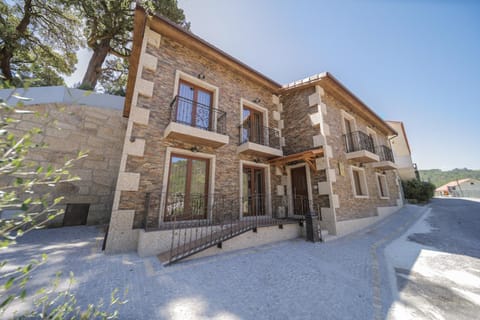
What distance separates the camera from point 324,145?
23.5ft

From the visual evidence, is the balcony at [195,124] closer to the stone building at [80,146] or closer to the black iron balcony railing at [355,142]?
the stone building at [80,146]

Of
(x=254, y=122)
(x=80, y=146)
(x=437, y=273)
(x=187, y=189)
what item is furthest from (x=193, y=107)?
(x=437, y=273)

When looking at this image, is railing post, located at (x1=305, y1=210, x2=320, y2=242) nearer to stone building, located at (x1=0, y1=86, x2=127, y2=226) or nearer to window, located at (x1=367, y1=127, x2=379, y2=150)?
stone building, located at (x1=0, y1=86, x2=127, y2=226)

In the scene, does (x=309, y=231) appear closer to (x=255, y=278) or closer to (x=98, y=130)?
(x=255, y=278)

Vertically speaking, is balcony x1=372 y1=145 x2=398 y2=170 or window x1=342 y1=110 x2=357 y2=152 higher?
window x1=342 y1=110 x2=357 y2=152

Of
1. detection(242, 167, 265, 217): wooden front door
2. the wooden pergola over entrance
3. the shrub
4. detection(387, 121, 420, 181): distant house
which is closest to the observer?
the wooden pergola over entrance

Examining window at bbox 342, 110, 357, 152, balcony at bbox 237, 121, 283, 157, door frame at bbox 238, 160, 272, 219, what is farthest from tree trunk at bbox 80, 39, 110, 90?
window at bbox 342, 110, 357, 152

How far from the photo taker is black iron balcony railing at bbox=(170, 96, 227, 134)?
596cm

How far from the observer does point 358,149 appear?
9086mm

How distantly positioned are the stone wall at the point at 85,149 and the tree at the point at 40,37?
4.26m

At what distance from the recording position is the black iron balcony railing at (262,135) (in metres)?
8.23

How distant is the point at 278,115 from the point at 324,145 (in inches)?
122

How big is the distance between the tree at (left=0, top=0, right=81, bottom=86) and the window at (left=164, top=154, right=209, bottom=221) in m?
9.58

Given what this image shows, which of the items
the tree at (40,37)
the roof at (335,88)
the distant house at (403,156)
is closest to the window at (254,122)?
the roof at (335,88)
